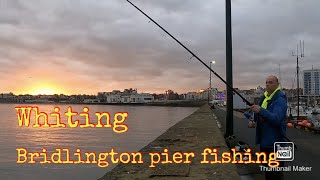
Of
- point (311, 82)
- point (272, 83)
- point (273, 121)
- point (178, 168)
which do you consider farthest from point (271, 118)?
point (311, 82)

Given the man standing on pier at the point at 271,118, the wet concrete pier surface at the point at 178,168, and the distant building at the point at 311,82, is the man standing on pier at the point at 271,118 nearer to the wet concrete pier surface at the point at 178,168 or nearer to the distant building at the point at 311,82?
the wet concrete pier surface at the point at 178,168

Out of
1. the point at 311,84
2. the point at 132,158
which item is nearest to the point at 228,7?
the point at 132,158

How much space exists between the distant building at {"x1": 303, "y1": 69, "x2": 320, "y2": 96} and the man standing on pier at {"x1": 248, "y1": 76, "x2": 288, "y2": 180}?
217 feet

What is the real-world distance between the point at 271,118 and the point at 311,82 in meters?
69.6

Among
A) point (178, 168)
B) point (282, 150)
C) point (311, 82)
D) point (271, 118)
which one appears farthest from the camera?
point (311, 82)

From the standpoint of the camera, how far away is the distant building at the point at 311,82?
6656 cm

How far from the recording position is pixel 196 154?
7699mm

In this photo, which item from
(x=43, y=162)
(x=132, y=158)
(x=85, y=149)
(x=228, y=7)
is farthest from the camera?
(x=85, y=149)

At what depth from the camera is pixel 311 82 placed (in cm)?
6906

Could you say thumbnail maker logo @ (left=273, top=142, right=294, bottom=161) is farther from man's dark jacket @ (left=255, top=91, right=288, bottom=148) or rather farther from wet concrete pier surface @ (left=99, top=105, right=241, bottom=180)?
wet concrete pier surface @ (left=99, top=105, right=241, bottom=180)

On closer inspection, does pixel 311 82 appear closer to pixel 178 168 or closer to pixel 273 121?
pixel 178 168

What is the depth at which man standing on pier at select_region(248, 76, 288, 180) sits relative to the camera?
14.6 feet

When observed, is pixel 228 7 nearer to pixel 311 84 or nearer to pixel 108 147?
pixel 108 147

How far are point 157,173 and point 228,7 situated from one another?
21.7 feet
